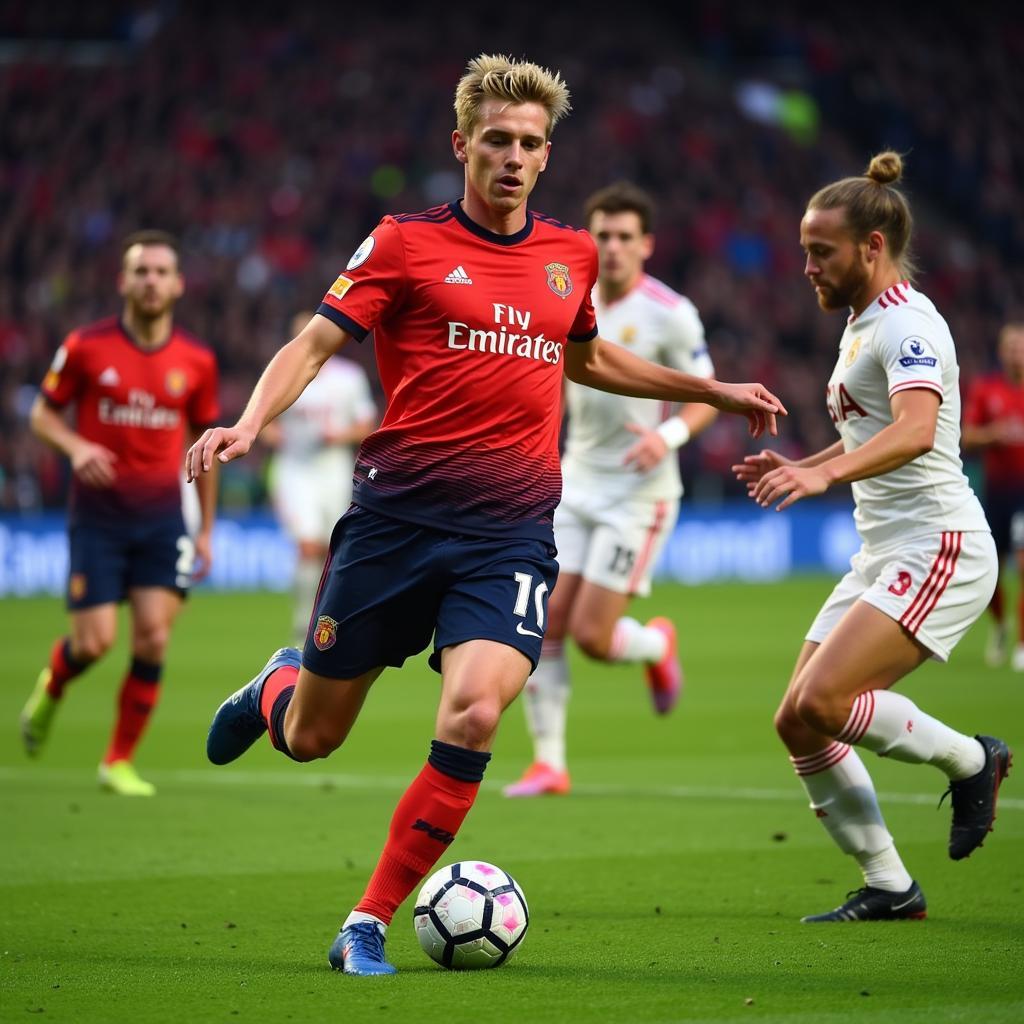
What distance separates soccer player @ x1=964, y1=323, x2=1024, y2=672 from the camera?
15008 mm

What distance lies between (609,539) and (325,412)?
8.10 meters

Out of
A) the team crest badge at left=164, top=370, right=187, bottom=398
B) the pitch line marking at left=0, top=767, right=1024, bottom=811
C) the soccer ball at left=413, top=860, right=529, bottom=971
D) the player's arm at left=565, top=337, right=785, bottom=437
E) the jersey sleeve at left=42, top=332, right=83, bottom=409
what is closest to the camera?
the soccer ball at left=413, top=860, right=529, bottom=971

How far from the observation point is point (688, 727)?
11.4 m

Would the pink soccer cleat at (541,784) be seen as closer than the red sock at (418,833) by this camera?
No

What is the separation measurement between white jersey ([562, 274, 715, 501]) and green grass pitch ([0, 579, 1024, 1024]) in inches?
61.0

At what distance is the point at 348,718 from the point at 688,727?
633cm

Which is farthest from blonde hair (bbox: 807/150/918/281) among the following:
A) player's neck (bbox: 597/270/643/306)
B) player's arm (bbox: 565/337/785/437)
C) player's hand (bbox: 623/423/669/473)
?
player's neck (bbox: 597/270/643/306)

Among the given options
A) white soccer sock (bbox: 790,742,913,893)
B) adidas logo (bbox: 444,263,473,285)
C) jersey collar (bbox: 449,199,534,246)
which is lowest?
white soccer sock (bbox: 790,742,913,893)

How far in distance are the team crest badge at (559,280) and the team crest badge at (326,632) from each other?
116 cm

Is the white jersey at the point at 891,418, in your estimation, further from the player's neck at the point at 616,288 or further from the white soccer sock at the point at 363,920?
the player's neck at the point at 616,288

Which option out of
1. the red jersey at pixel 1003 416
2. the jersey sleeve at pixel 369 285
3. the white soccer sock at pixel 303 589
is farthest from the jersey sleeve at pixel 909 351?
the white soccer sock at pixel 303 589

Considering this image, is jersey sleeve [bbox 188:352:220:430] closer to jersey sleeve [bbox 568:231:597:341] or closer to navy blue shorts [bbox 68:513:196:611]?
navy blue shorts [bbox 68:513:196:611]

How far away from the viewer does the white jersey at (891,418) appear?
18.3 feet

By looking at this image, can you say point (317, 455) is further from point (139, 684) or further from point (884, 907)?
point (884, 907)
